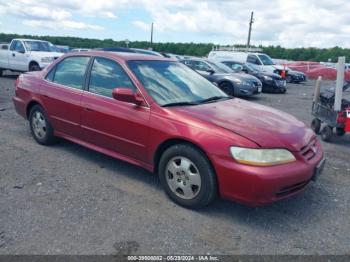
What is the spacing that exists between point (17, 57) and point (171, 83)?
12682 mm

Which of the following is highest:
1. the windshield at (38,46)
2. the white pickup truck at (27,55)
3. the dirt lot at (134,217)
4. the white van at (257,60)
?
the white van at (257,60)

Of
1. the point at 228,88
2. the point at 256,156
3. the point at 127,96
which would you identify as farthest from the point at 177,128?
Result: the point at 228,88

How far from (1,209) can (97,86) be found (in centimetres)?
186

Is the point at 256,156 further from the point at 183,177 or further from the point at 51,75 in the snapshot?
the point at 51,75

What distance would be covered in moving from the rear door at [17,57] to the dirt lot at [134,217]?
35.8ft

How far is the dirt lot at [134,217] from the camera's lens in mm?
3021

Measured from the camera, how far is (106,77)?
4457 millimetres

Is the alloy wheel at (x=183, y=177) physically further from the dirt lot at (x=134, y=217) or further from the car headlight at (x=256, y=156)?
the car headlight at (x=256, y=156)

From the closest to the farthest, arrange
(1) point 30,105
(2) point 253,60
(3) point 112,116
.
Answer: (3) point 112,116, (1) point 30,105, (2) point 253,60

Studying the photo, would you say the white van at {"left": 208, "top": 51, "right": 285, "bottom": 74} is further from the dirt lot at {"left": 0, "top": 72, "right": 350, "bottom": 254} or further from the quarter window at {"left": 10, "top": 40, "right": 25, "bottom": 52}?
the dirt lot at {"left": 0, "top": 72, "right": 350, "bottom": 254}

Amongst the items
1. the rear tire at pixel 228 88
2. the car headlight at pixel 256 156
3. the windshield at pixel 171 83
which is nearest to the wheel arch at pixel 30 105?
the windshield at pixel 171 83

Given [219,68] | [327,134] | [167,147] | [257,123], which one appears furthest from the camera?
[219,68]

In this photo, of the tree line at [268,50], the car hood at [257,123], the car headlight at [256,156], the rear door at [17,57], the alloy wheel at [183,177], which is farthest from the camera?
the tree line at [268,50]

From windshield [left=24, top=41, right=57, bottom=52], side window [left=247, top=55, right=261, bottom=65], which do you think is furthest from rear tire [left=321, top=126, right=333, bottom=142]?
side window [left=247, top=55, right=261, bottom=65]
